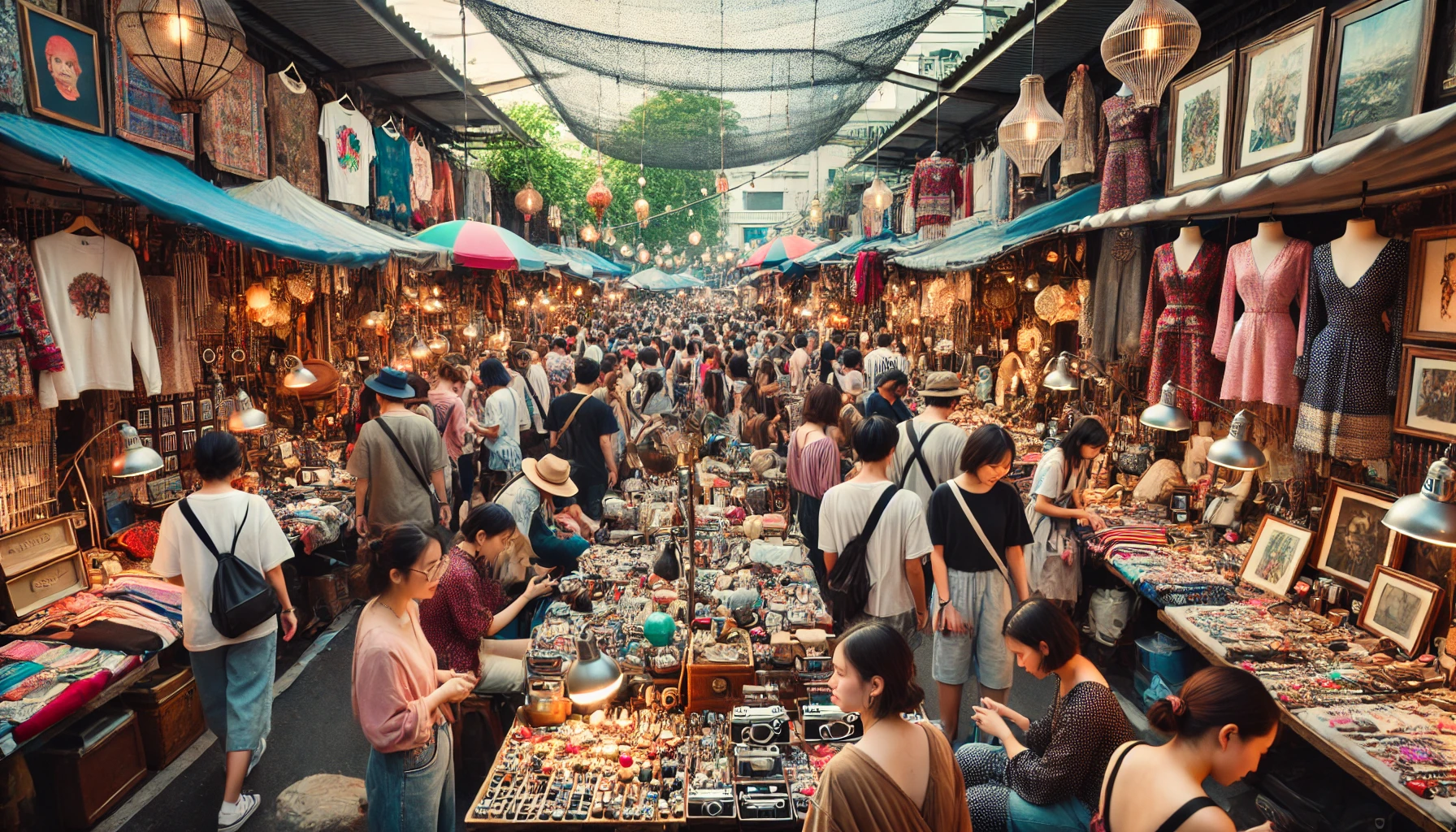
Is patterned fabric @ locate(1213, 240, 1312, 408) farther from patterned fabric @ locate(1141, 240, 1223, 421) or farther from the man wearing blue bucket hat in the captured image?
the man wearing blue bucket hat

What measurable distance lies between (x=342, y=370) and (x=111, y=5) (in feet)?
14.7

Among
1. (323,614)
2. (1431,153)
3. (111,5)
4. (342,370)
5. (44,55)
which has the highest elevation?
(111,5)

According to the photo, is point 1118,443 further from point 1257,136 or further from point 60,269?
point 60,269

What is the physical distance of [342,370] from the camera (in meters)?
9.22

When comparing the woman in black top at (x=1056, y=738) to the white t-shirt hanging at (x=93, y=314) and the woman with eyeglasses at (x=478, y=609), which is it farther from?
the white t-shirt hanging at (x=93, y=314)

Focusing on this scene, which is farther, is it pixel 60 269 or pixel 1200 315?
pixel 1200 315

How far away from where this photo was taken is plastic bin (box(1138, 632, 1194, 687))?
484 centimetres

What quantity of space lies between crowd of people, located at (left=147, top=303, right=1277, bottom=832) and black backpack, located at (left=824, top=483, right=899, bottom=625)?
0.01m

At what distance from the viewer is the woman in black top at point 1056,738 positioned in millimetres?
2848

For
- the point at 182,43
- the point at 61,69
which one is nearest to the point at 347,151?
the point at 61,69

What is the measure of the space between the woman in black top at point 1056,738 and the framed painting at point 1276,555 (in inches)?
97.4

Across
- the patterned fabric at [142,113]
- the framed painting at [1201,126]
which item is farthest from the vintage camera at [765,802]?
the patterned fabric at [142,113]

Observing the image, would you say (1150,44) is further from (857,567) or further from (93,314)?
(93,314)

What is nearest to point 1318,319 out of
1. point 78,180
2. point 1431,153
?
point 1431,153
